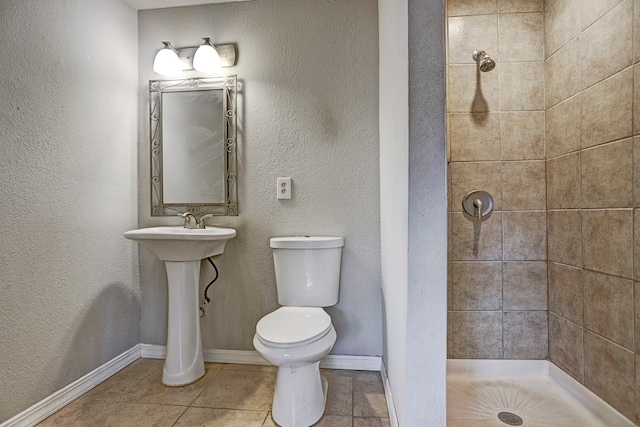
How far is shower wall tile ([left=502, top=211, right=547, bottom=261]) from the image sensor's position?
1.65m

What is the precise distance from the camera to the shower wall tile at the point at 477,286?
1681 mm

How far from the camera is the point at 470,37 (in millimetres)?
1674

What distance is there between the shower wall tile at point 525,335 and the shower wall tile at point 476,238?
35cm

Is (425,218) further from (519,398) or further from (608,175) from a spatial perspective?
(519,398)

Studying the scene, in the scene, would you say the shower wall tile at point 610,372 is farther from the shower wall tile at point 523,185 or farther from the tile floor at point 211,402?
the tile floor at point 211,402

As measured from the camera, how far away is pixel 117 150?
1795 mm

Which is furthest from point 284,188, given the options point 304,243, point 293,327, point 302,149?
point 293,327

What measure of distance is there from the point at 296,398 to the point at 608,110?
5.89 ft

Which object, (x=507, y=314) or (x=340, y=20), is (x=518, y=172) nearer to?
(x=507, y=314)

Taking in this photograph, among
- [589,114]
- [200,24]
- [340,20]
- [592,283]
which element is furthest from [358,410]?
[200,24]

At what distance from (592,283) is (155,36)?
276 cm

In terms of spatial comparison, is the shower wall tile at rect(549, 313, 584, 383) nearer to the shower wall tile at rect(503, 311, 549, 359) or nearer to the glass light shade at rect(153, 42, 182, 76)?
the shower wall tile at rect(503, 311, 549, 359)

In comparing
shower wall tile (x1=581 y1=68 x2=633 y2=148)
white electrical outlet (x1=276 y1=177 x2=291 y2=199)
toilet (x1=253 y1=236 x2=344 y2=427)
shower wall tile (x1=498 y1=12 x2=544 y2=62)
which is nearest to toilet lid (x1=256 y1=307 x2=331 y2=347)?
toilet (x1=253 y1=236 x2=344 y2=427)

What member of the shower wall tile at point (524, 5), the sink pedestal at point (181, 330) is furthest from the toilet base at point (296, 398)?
the shower wall tile at point (524, 5)
